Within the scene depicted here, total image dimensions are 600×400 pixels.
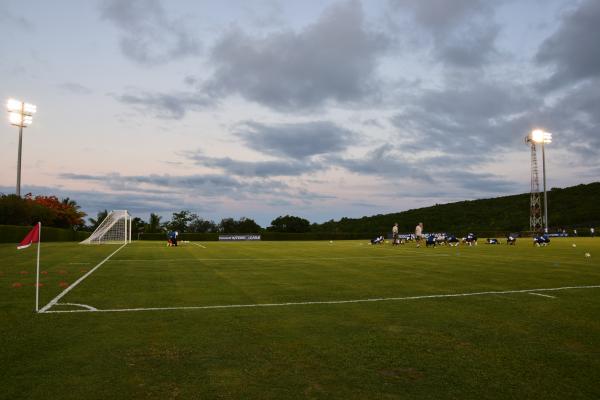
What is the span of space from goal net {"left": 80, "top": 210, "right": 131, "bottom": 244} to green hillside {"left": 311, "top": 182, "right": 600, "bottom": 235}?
64905 millimetres

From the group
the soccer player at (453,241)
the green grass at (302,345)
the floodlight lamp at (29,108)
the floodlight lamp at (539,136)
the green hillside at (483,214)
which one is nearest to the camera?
the green grass at (302,345)

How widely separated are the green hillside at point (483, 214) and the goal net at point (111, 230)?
64905 millimetres

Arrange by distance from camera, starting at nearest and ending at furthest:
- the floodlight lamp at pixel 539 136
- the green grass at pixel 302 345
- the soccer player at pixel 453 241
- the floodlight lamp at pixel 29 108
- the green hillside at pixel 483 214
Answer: the green grass at pixel 302 345, the soccer player at pixel 453 241, the floodlight lamp at pixel 29 108, the floodlight lamp at pixel 539 136, the green hillside at pixel 483 214

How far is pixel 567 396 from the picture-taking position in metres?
4.04

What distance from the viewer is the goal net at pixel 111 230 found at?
135ft

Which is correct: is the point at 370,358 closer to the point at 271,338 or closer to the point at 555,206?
the point at 271,338

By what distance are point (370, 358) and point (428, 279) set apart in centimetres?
Result: 790

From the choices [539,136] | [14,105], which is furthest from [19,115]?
[539,136]

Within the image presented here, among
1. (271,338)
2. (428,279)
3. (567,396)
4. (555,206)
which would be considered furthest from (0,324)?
(555,206)

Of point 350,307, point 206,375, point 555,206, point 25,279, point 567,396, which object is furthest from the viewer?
point 555,206

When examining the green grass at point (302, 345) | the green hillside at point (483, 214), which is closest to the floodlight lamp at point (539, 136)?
the green hillside at point (483, 214)

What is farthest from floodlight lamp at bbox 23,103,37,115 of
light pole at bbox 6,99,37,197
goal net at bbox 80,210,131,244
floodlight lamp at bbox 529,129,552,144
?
floodlight lamp at bbox 529,129,552,144

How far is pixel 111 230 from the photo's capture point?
45.2 metres

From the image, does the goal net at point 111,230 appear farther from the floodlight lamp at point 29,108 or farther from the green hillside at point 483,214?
the green hillside at point 483,214
